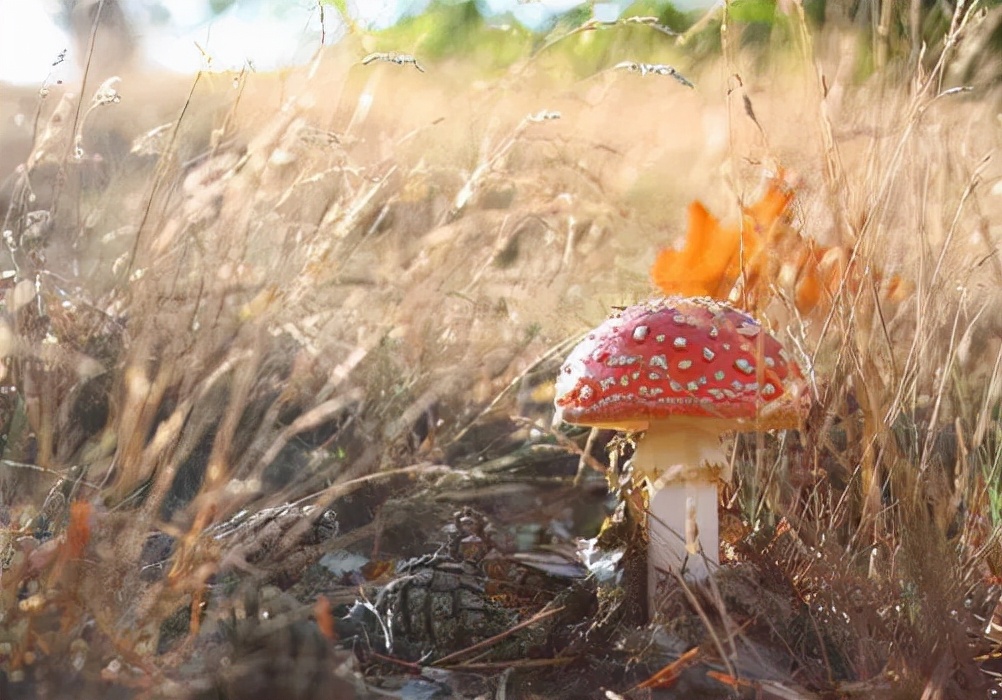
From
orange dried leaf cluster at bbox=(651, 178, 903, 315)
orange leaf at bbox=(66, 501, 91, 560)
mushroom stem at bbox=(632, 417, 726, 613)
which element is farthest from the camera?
mushroom stem at bbox=(632, 417, 726, 613)

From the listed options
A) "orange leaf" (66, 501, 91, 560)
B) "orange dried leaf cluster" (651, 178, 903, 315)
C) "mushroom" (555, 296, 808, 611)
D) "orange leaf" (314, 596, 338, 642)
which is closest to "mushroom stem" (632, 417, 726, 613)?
"mushroom" (555, 296, 808, 611)

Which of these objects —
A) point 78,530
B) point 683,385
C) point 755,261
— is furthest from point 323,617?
point 755,261

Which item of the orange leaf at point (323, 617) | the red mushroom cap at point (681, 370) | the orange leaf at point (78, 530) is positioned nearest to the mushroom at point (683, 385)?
the red mushroom cap at point (681, 370)

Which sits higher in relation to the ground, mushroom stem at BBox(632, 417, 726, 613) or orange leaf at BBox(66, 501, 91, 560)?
orange leaf at BBox(66, 501, 91, 560)

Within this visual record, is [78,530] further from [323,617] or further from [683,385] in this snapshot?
[683,385]

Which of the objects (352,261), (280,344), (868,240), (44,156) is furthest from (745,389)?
(44,156)

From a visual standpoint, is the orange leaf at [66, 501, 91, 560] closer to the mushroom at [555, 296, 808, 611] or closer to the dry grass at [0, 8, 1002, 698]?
the dry grass at [0, 8, 1002, 698]
